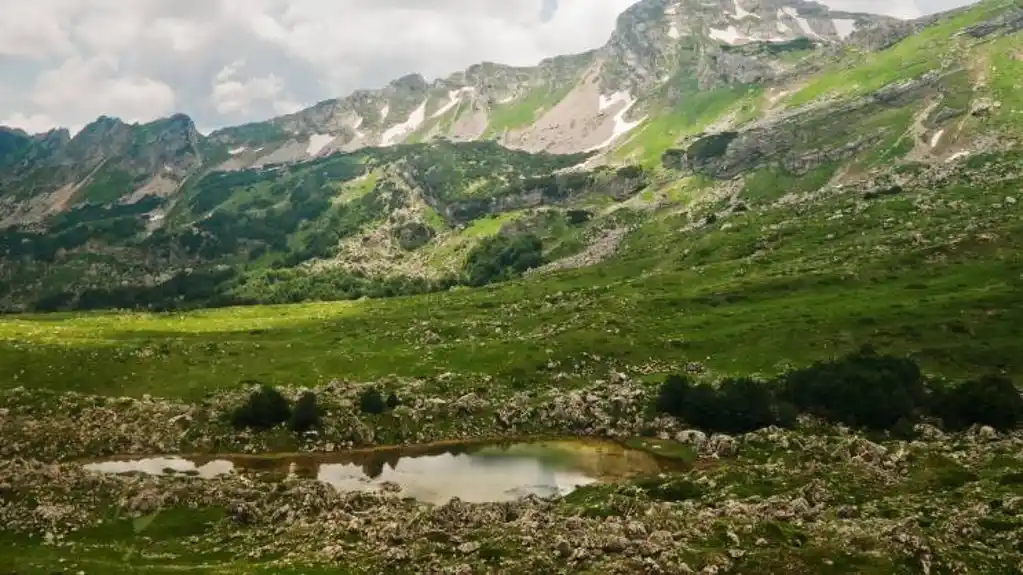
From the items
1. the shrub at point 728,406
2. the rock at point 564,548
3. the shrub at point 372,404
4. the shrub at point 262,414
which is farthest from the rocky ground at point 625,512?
the shrub at point 372,404

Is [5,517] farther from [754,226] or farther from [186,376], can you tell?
[754,226]

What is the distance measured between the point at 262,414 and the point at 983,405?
75.1 meters

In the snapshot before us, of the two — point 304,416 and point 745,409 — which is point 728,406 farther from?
point 304,416

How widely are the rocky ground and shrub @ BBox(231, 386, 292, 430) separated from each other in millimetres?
3069

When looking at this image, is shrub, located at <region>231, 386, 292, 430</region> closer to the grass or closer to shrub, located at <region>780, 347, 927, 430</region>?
the grass

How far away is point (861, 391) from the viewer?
8100cm

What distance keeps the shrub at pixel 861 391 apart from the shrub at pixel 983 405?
113 inches

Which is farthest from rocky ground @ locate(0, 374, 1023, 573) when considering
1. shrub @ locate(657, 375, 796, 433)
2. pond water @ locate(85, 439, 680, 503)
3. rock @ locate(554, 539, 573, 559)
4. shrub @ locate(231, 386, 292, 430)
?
pond water @ locate(85, 439, 680, 503)

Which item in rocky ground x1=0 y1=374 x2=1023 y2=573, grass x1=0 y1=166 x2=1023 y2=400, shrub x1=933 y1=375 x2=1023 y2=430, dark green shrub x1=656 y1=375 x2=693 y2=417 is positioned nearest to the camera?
rocky ground x1=0 y1=374 x2=1023 y2=573

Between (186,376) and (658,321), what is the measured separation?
2799 inches

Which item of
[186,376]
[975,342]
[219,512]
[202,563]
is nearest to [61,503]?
[219,512]

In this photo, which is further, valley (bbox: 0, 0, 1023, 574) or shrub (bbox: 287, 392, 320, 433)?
shrub (bbox: 287, 392, 320, 433)

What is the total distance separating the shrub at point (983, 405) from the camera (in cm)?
7344

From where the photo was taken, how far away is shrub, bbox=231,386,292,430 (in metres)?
88.7
